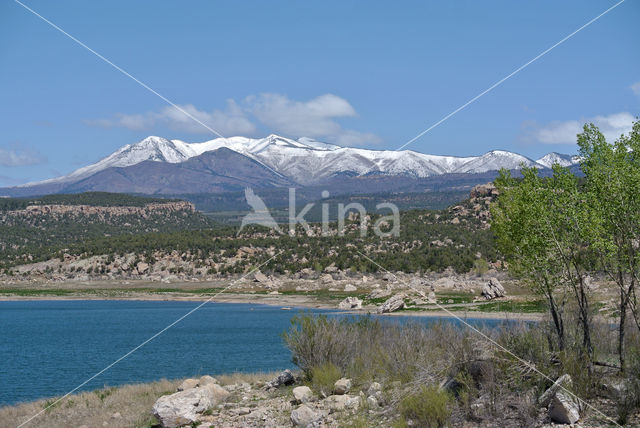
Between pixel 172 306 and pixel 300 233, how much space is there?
1413 inches

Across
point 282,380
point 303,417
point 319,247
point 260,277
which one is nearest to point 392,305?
point 282,380

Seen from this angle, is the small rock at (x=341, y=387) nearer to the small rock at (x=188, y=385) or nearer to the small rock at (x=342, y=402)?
the small rock at (x=342, y=402)

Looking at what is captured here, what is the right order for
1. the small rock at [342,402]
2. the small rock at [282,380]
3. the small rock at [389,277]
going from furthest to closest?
1. the small rock at [389,277]
2. the small rock at [282,380]
3. the small rock at [342,402]

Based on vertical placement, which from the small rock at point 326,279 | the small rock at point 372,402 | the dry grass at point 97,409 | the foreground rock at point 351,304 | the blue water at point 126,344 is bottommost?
the blue water at point 126,344

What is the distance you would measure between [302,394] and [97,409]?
23.0ft

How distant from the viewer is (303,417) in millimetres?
16688

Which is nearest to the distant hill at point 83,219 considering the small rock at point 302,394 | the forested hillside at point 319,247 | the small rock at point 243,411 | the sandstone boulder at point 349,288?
the forested hillside at point 319,247

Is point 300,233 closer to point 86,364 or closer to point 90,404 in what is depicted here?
point 86,364

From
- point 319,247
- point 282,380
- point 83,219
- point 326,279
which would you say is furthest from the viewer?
point 83,219

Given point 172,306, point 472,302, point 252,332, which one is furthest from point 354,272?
point 252,332

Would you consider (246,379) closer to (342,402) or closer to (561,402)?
(342,402)

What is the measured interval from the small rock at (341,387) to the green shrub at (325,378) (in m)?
0.28

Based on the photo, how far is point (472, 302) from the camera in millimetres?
52500

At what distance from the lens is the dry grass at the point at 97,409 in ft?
63.8
